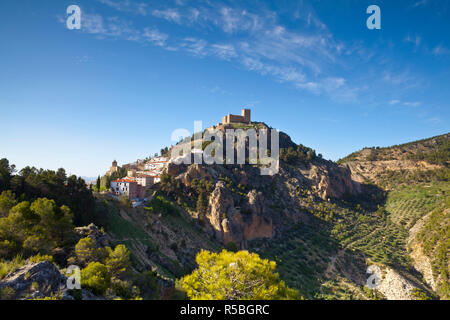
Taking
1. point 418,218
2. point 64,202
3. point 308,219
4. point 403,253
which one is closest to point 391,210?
point 418,218

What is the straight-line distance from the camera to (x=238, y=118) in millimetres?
98375

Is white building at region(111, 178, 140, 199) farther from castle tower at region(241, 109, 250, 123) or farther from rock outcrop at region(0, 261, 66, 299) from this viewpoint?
castle tower at region(241, 109, 250, 123)

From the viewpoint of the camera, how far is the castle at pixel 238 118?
9647 cm

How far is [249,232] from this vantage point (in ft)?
164

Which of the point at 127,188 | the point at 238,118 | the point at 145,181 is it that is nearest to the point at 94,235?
the point at 127,188

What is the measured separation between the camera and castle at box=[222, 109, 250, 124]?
96.5m

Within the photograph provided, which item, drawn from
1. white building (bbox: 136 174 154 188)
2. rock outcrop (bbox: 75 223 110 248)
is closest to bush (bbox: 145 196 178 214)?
white building (bbox: 136 174 154 188)

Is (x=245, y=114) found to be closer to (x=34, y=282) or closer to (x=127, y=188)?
(x=127, y=188)

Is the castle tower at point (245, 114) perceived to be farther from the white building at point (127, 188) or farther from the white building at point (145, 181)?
the white building at point (127, 188)

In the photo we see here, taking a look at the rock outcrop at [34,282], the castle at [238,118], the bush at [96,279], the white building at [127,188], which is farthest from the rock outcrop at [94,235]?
the castle at [238,118]

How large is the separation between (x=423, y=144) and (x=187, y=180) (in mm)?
109752

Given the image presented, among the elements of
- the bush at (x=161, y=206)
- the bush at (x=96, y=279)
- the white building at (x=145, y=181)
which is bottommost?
the bush at (x=96, y=279)

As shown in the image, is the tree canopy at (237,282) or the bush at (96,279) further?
the bush at (96,279)
